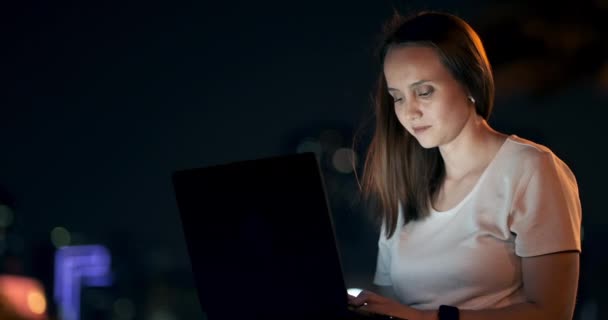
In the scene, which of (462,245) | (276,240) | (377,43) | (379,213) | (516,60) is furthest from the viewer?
(516,60)

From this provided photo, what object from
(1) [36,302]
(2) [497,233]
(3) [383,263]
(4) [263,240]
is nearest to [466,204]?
(2) [497,233]

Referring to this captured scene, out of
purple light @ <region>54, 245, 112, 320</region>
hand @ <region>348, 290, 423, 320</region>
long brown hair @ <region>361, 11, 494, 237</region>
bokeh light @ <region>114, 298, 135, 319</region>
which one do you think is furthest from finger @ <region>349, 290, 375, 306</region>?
bokeh light @ <region>114, 298, 135, 319</region>

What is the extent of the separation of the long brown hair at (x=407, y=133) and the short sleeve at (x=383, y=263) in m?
0.03

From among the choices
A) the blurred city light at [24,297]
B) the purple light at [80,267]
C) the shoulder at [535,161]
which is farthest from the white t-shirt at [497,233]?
the purple light at [80,267]

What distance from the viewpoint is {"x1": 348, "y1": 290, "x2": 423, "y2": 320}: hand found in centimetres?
172

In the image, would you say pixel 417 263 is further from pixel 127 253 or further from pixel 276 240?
pixel 127 253

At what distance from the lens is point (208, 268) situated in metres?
1.75

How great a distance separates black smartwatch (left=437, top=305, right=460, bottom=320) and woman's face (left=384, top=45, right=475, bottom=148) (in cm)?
39

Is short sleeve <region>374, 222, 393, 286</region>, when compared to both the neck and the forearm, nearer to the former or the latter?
the neck

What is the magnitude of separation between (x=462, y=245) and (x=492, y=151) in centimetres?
21

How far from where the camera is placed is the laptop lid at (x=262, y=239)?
161 cm

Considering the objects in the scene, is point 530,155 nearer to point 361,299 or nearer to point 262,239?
point 361,299

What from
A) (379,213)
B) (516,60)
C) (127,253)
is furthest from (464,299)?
(127,253)

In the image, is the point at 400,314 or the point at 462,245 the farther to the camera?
the point at 462,245
